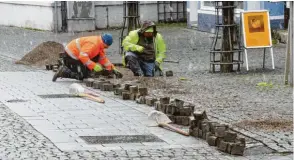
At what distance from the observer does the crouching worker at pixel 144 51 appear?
17875 mm

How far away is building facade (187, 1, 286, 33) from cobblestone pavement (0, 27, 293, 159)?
10.4 metres

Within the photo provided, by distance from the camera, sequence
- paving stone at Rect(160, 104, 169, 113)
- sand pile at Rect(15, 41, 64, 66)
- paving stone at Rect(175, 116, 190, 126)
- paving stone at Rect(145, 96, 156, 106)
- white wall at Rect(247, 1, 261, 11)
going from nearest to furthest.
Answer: paving stone at Rect(175, 116, 190, 126) < paving stone at Rect(160, 104, 169, 113) < paving stone at Rect(145, 96, 156, 106) < sand pile at Rect(15, 41, 64, 66) < white wall at Rect(247, 1, 261, 11)

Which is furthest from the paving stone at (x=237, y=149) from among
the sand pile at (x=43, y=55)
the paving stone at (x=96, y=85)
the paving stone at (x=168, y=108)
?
the sand pile at (x=43, y=55)

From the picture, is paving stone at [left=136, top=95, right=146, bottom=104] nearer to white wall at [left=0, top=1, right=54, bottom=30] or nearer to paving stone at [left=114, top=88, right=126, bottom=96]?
paving stone at [left=114, top=88, right=126, bottom=96]

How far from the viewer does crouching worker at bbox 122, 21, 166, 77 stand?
1788cm

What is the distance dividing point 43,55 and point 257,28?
5.41m

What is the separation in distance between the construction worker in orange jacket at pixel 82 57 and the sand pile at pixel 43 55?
3.91m

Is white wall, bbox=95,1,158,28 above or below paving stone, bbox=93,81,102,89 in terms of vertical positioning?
above

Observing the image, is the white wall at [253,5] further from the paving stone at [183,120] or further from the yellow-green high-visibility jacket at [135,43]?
the paving stone at [183,120]

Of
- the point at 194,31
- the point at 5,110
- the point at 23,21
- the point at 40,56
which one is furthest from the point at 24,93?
the point at 23,21

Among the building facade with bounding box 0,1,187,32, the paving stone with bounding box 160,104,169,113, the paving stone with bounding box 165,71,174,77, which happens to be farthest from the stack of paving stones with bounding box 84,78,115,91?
the building facade with bounding box 0,1,187,32

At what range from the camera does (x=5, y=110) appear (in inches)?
509

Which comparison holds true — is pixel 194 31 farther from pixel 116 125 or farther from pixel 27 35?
pixel 116 125

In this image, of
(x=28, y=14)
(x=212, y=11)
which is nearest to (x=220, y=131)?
(x=212, y=11)
